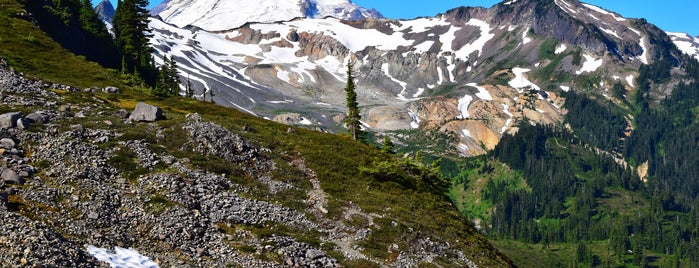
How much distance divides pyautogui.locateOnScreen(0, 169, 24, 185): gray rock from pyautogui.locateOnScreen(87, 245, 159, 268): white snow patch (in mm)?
9408

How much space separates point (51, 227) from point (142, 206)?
25.4 ft

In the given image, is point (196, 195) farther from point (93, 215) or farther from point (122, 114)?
point (122, 114)

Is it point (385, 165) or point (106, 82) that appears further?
point (106, 82)

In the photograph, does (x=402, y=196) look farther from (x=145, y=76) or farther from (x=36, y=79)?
(x=145, y=76)

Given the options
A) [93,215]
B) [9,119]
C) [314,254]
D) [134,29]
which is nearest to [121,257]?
[93,215]

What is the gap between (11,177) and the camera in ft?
145

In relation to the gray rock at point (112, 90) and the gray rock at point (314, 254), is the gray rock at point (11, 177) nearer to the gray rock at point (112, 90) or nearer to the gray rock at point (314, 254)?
the gray rock at point (314, 254)

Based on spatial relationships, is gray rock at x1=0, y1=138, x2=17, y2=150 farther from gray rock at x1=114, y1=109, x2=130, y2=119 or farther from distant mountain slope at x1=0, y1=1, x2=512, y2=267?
gray rock at x1=114, y1=109, x2=130, y2=119

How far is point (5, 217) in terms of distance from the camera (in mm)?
37875

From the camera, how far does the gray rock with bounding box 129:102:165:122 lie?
6519 centimetres

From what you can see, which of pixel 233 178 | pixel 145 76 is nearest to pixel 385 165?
pixel 233 178

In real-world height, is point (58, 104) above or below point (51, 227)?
above

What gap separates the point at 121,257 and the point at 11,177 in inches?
448

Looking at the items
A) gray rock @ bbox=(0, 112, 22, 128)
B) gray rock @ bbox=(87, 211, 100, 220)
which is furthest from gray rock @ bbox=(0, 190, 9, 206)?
gray rock @ bbox=(0, 112, 22, 128)
